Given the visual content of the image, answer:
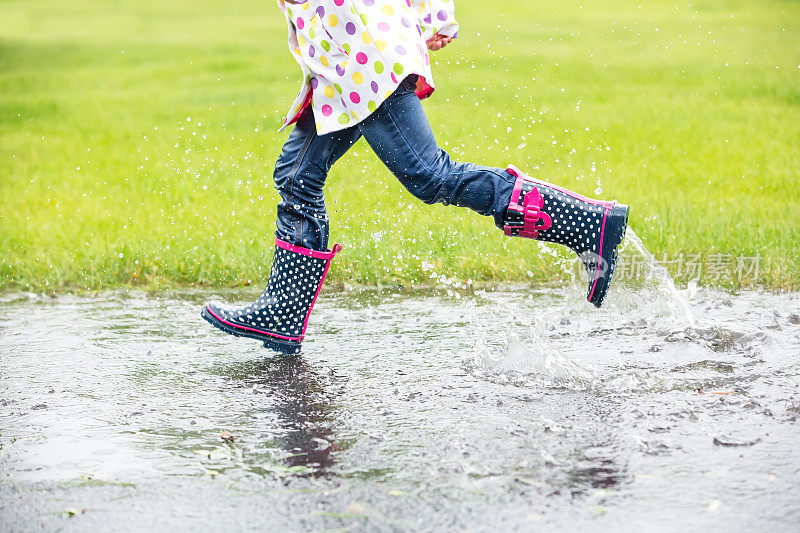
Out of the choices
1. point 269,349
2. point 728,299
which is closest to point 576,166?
point 728,299

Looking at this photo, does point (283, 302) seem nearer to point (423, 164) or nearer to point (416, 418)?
point (423, 164)

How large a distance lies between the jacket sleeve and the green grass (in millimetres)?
1649

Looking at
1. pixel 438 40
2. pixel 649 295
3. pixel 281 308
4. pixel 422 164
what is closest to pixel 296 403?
pixel 281 308

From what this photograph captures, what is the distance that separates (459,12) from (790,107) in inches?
431

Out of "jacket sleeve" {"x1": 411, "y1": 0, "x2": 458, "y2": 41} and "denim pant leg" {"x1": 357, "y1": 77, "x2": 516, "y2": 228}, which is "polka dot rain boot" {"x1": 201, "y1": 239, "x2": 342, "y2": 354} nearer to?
"denim pant leg" {"x1": 357, "y1": 77, "x2": 516, "y2": 228}

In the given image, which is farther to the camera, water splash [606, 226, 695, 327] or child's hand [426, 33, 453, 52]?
water splash [606, 226, 695, 327]

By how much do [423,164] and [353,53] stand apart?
44 centimetres

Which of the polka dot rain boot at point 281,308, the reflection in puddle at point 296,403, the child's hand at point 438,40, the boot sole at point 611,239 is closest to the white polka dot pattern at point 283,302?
the polka dot rain boot at point 281,308

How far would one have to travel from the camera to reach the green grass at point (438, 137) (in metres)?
5.64

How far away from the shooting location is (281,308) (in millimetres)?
3998

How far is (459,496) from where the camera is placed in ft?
8.36

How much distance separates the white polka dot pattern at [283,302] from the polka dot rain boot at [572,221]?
81 centimetres

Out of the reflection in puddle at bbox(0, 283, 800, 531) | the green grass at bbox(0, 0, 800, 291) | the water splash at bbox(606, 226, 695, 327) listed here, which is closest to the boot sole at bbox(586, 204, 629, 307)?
the reflection in puddle at bbox(0, 283, 800, 531)

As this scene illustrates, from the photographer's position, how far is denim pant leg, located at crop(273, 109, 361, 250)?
391 centimetres
